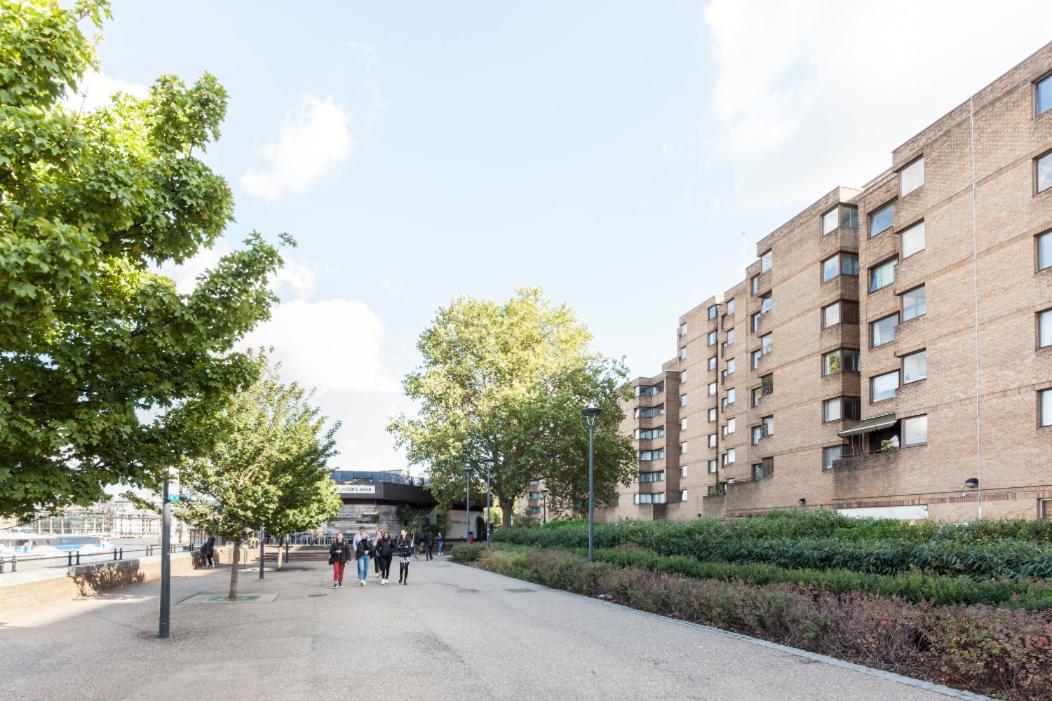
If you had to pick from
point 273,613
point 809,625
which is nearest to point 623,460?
point 273,613

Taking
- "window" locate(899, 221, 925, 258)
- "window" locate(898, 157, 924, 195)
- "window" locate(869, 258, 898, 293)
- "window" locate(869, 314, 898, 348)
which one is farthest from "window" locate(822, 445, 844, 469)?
"window" locate(898, 157, 924, 195)

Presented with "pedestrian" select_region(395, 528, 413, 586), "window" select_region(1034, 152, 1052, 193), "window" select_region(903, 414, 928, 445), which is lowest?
"pedestrian" select_region(395, 528, 413, 586)

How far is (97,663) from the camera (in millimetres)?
11242

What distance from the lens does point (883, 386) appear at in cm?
3506

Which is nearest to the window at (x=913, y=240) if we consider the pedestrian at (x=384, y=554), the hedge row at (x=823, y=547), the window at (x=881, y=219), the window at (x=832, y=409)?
the window at (x=881, y=219)

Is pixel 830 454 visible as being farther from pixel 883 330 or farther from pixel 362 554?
pixel 362 554

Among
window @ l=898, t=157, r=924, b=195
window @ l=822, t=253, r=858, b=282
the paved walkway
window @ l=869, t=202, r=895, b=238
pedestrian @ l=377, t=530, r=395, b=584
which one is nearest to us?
the paved walkway

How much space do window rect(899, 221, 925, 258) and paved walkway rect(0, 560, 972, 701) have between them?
2283 cm

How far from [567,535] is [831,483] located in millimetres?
12485

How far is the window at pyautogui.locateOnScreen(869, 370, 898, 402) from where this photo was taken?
113 ft

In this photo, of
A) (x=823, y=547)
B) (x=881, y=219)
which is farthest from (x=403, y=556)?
(x=881, y=219)

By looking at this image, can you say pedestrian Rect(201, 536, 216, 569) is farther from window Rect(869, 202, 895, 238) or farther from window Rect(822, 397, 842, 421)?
window Rect(869, 202, 895, 238)

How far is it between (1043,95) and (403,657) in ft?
89.9

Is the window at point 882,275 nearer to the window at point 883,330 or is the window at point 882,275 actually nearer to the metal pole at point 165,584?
the window at point 883,330
